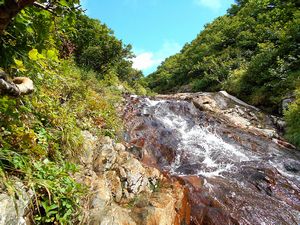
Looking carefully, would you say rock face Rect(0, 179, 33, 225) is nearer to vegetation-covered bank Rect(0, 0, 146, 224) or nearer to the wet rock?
vegetation-covered bank Rect(0, 0, 146, 224)

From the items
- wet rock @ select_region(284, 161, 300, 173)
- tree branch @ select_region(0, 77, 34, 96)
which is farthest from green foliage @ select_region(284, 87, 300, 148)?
tree branch @ select_region(0, 77, 34, 96)

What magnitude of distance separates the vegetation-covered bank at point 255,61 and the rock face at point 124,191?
8.17 metres

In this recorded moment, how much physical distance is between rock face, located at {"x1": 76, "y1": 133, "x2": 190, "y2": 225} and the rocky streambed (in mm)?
674

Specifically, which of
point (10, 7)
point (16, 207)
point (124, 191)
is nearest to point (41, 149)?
point (16, 207)

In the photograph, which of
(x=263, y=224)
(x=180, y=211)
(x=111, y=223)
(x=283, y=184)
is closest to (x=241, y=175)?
(x=283, y=184)

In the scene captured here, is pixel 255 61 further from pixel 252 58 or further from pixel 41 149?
pixel 41 149

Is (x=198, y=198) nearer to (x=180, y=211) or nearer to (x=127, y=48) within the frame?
(x=180, y=211)

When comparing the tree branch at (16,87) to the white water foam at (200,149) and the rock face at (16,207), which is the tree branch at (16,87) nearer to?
the rock face at (16,207)

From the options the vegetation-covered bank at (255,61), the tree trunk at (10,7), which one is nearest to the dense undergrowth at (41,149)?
the tree trunk at (10,7)

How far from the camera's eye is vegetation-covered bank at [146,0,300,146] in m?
14.8

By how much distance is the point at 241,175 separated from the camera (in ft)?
24.5

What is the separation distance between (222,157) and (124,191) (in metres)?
4.98

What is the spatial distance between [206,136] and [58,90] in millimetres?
6761

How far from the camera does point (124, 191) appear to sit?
4750 millimetres
